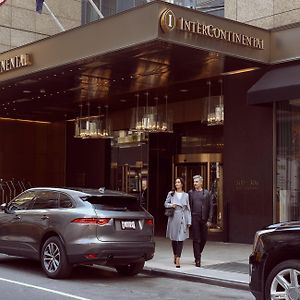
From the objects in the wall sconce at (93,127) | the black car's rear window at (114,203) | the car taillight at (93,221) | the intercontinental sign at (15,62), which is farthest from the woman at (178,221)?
the wall sconce at (93,127)

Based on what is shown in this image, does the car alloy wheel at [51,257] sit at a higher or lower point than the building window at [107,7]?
lower

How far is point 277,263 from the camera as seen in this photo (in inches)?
283

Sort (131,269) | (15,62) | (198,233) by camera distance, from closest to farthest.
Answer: (131,269)
(198,233)
(15,62)

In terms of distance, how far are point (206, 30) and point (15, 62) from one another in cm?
617

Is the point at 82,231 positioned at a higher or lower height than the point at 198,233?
higher

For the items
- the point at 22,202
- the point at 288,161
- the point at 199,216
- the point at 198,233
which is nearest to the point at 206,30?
the point at 199,216

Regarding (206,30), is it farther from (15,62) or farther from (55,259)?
(15,62)

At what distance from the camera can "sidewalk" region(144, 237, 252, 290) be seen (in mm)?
10359

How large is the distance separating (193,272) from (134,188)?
11854 millimetres

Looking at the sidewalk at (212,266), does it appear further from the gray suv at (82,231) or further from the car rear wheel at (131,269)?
A: the gray suv at (82,231)

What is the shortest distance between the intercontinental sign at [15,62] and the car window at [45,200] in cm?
573

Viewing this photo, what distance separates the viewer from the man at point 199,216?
11758 millimetres

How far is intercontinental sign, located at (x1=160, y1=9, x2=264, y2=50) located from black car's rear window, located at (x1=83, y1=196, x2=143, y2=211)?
12.1ft

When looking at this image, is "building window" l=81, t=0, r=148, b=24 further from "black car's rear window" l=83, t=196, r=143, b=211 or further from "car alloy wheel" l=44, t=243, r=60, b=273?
"car alloy wheel" l=44, t=243, r=60, b=273
